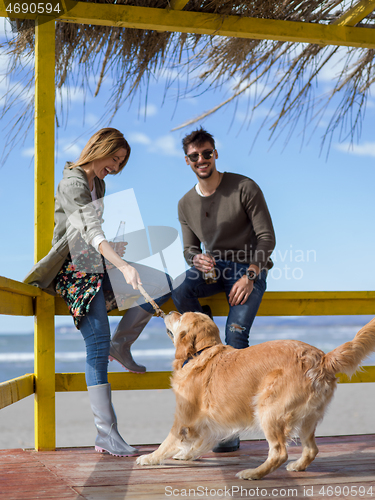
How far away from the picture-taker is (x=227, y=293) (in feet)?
9.42

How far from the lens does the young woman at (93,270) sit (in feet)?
8.27

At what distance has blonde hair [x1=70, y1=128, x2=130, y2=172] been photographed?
2.66 meters

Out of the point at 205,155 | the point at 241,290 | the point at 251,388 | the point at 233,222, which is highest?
the point at 205,155

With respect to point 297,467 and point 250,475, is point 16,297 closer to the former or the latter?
point 250,475

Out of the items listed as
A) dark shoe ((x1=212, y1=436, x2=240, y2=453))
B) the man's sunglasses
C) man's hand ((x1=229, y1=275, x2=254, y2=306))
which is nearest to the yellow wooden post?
the man's sunglasses

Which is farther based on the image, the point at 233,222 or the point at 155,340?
the point at 155,340

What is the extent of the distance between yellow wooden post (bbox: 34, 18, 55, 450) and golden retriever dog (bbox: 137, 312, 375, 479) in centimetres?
74

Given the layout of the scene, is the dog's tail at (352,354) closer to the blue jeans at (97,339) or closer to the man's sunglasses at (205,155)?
the blue jeans at (97,339)

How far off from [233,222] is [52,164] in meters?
1.16

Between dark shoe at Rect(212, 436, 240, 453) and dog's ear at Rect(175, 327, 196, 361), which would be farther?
dark shoe at Rect(212, 436, 240, 453)

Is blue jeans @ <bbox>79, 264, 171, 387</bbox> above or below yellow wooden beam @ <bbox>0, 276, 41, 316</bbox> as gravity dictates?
below

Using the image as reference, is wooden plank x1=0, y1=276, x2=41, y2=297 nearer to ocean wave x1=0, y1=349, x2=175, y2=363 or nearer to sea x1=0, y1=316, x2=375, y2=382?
sea x1=0, y1=316, x2=375, y2=382

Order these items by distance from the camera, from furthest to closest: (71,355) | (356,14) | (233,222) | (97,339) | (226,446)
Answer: (71,355), (356,14), (233,222), (226,446), (97,339)

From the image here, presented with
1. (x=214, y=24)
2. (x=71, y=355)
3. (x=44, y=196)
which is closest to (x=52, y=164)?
(x=44, y=196)
